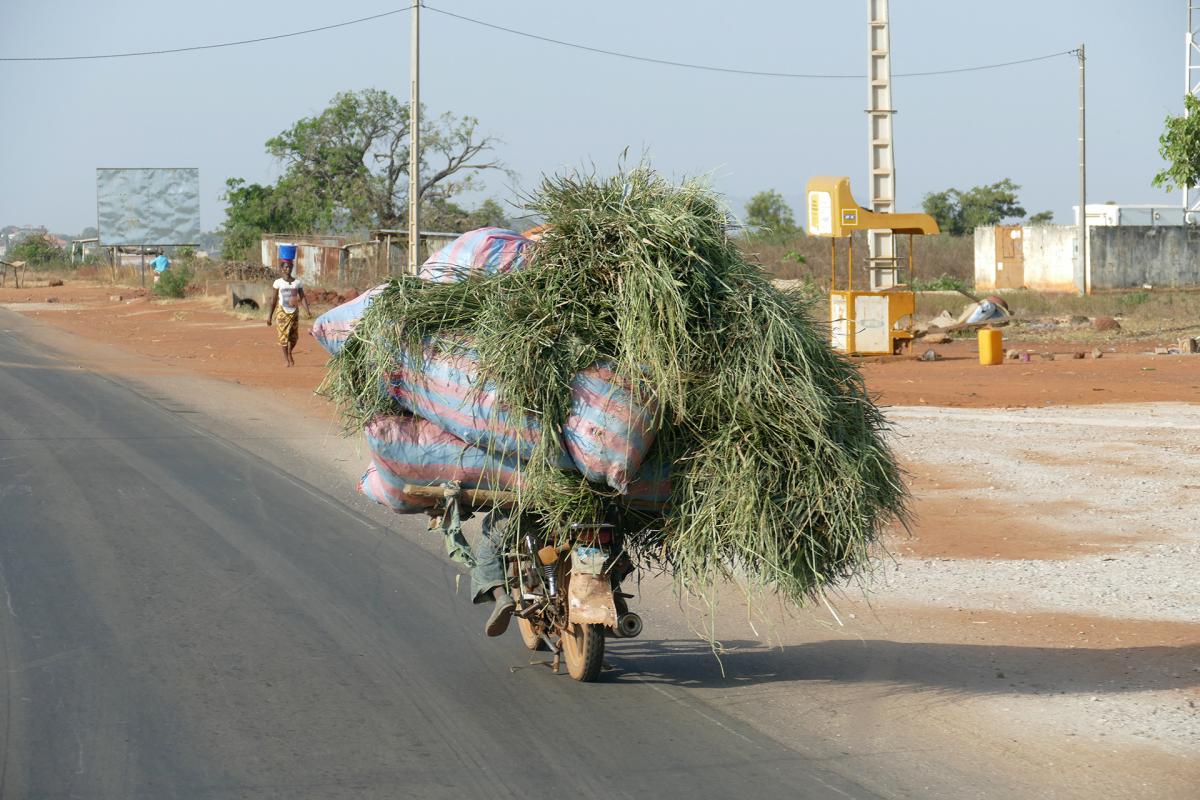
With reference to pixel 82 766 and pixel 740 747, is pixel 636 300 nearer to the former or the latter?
pixel 740 747

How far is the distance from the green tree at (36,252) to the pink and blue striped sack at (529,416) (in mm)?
74864

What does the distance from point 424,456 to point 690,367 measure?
1.35 meters

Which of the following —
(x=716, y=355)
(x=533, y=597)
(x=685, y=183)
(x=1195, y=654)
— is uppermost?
(x=685, y=183)

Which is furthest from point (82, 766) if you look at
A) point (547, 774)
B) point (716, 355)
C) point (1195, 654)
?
point (1195, 654)

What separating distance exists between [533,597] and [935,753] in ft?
6.39

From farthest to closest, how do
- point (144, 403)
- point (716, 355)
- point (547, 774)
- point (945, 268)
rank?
point (945, 268), point (144, 403), point (716, 355), point (547, 774)

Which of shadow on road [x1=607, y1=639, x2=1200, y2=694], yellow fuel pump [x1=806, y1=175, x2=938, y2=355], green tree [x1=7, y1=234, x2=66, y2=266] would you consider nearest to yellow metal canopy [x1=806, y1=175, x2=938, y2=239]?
yellow fuel pump [x1=806, y1=175, x2=938, y2=355]

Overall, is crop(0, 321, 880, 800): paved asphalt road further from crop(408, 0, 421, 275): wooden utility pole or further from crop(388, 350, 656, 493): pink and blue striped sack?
crop(408, 0, 421, 275): wooden utility pole

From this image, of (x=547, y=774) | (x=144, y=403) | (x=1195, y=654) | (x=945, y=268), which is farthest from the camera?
(x=945, y=268)

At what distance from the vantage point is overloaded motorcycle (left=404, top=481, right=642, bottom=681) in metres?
5.82

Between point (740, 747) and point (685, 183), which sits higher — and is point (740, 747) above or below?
below

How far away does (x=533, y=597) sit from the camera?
6.13m

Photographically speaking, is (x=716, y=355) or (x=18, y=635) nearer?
(x=716, y=355)

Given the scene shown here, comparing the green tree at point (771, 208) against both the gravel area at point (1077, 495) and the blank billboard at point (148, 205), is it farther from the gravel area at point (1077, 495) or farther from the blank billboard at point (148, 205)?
the gravel area at point (1077, 495)
